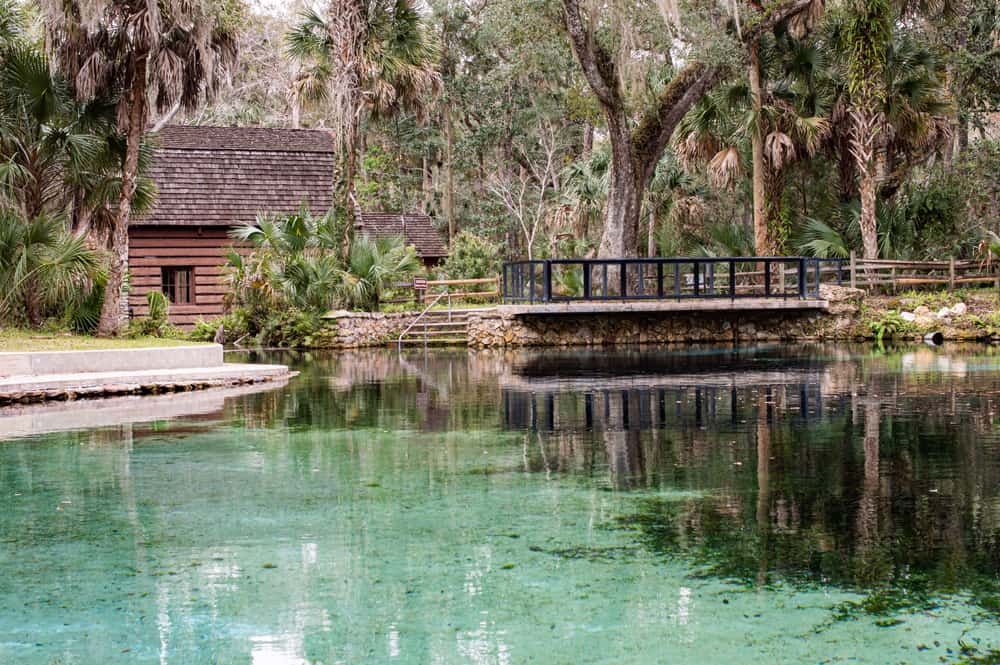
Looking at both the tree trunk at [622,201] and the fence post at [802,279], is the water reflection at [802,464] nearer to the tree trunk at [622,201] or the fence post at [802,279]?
the fence post at [802,279]

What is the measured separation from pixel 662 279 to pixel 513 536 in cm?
2104

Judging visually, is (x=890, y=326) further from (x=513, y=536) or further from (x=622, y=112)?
(x=513, y=536)

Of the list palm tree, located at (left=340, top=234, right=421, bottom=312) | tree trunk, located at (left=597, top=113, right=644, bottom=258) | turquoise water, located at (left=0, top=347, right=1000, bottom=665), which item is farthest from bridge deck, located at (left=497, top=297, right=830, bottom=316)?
turquoise water, located at (left=0, top=347, right=1000, bottom=665)

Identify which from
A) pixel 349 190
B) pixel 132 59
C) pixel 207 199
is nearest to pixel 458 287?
pixel 349 190

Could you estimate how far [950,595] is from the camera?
19.1ft

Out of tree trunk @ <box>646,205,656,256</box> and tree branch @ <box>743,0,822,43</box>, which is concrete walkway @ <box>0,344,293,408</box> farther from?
tree trunk @ <box>646,205,656,256</box>

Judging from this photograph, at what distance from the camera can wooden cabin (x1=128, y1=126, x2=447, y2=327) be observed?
107 ft

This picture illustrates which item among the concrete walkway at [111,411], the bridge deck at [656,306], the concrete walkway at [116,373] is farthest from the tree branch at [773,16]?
the concrete walkway at [111,411]

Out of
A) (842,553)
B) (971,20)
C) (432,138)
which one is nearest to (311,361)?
(842,553)

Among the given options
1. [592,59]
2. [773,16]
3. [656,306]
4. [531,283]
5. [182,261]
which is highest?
[773,16]

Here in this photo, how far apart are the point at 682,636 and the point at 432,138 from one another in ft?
154

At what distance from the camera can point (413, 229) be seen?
4259 centimetres

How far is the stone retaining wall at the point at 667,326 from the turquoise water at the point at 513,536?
13.9m

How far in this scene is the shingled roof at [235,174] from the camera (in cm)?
3269
